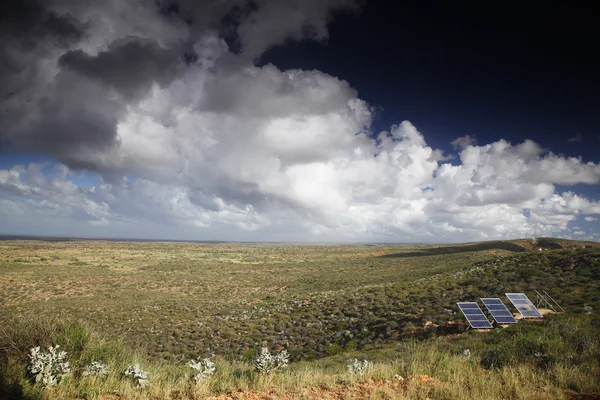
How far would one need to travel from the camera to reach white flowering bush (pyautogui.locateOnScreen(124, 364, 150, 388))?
6395 mm

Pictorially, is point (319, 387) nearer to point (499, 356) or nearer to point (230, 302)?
point (499, 356)

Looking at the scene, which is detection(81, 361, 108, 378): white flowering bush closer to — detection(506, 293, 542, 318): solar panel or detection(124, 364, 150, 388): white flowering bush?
detection(124, 364, 150, 388): white flowering bush

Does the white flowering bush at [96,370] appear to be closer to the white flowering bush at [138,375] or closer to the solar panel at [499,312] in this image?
the white flowering bush at [138,375]

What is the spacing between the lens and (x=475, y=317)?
15961 mm

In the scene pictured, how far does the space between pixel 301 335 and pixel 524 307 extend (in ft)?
45.6

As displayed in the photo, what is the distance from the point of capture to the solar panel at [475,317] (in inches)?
598

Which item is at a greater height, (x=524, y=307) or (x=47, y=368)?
(x=47, y=368)

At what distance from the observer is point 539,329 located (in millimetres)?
12836

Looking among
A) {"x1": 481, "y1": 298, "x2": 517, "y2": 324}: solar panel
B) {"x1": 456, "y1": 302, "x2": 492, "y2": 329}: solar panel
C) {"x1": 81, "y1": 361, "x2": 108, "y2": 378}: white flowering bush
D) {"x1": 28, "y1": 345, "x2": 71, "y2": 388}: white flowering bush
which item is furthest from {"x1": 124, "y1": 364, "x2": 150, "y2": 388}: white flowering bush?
{"x1": 481, "y1": 298, "x2": 517, "y2": 324}: solar panel

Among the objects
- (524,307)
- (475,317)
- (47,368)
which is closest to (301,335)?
(475,317)

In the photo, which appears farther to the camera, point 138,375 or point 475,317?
point 475,317

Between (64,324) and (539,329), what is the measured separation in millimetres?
18421

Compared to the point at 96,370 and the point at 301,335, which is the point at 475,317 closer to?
the point at 301,335

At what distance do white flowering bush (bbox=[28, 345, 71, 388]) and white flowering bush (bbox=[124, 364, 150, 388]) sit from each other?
3.94 ft
